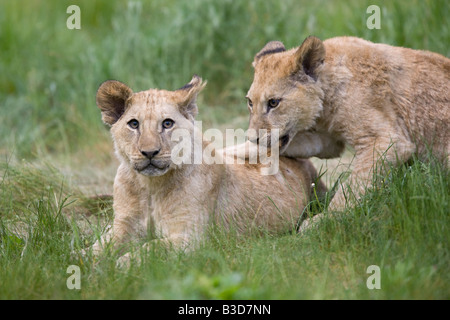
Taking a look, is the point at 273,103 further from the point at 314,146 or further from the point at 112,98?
the point at 112,98

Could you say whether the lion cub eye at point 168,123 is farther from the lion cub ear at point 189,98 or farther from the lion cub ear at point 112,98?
the lion cub ear at point 112,98

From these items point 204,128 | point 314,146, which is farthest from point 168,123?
point 204,128

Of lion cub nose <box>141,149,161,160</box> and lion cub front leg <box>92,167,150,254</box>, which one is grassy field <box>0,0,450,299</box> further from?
lion cub nose <box>141,149,161,160</box>

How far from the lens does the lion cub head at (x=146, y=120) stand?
4691mm

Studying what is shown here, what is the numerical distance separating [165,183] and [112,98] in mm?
780

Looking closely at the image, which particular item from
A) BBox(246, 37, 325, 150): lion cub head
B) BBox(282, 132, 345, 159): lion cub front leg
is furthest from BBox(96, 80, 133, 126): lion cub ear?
BBox(282, 132, 345, 159): lion cub front leg

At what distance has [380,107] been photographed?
5551 millimetres

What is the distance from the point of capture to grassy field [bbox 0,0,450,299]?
4129mm

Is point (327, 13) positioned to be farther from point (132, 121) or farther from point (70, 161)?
point (132, 121)

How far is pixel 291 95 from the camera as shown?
17.9ft

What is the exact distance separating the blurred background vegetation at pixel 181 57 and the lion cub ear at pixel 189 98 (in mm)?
3258

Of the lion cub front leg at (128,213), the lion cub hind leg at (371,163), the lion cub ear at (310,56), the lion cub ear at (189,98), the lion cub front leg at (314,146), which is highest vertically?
the lion cub ear at (310,56)

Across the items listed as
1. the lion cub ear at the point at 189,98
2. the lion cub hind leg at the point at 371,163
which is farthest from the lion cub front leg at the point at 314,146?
the lion cub ear at the point at 189,98
